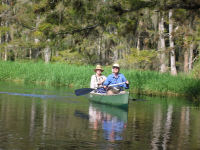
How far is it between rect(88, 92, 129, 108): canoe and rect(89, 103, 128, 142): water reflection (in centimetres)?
20

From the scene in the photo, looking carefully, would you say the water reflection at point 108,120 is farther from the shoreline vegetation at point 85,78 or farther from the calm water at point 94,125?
the shoreline vegetation at point 85,78

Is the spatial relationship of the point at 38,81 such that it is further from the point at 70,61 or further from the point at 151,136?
the point at 151,136

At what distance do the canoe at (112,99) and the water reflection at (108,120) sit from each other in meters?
0.20

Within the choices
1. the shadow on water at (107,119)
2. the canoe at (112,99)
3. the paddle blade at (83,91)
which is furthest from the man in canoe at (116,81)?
the paddle blade at (83,91)

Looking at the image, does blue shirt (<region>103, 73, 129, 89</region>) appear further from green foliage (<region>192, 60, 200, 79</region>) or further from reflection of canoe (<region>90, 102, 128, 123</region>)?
green foliage (<region>192, 60, 200, 79</region>)

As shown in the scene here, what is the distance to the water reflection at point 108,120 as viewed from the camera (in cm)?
1053

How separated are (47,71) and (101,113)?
14619 millimetres

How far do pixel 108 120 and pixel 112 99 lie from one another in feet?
13.8

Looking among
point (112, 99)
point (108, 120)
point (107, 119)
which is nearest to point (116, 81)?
point (112, 99)

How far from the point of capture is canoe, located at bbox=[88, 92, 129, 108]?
651 inches

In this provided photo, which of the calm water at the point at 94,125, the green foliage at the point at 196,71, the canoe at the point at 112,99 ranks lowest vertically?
the calm water at the point at 94,125

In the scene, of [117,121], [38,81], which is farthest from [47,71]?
[117,121]

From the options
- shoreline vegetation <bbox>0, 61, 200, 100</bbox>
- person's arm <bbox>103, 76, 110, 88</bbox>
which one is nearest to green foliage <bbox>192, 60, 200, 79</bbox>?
shoreline vegetation <bbox>0, 61, 200, 100</bbox>

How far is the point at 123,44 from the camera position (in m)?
38.5
